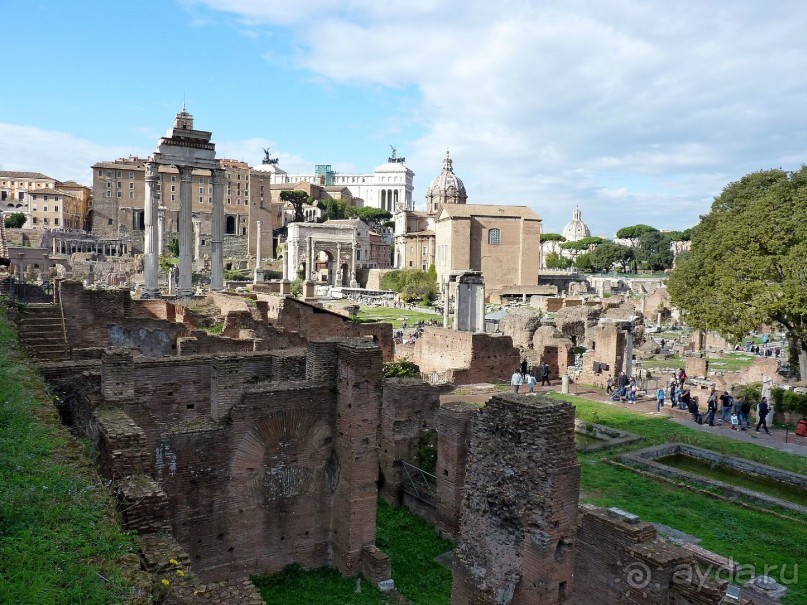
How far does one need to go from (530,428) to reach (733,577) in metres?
4.59

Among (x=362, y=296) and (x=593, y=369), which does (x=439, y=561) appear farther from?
(x=362, y=296)

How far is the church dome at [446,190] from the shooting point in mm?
107312

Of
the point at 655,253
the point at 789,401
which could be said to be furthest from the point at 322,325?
the point at 655,253

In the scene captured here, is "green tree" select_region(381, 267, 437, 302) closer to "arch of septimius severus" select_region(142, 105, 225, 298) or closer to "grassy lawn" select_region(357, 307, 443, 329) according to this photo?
"grassy lawn" select_region(357, 307, 443, 329)

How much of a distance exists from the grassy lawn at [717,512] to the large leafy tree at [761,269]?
6472 millimetres

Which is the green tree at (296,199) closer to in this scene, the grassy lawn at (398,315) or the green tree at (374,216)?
the green tree at (374,216)

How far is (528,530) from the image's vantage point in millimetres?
5793

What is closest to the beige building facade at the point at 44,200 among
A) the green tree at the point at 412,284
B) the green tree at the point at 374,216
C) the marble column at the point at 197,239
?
A: the marble column at the point at 197,239

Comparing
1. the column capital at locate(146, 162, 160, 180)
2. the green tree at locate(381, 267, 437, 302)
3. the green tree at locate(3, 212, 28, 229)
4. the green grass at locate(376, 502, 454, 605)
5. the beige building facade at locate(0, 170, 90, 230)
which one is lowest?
the green grass at locate(376, 502, 454, 605)

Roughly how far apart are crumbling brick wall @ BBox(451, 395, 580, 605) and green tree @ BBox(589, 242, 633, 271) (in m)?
103

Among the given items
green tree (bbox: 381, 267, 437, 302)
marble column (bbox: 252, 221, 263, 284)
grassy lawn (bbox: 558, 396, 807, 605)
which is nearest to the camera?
grassy lawn (bbox: 558, 396, 807, 605)

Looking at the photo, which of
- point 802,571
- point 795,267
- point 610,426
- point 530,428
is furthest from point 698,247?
point 530,428

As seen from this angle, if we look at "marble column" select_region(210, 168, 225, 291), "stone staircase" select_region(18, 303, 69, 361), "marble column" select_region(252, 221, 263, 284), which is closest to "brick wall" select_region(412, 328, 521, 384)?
"stone staircase" select_region(18, 303, 69, 361)

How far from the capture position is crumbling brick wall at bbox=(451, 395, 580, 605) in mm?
5730
